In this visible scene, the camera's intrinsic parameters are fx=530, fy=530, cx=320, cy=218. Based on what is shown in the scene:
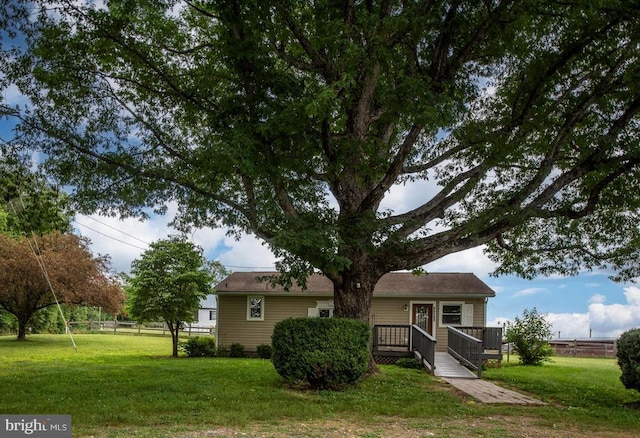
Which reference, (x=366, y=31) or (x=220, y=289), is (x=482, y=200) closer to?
(x=366, y=31)

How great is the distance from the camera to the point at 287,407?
28.3 ft

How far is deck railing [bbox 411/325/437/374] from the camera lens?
48.5ft

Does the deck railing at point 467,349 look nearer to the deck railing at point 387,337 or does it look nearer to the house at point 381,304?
the deck railing at point 387,337

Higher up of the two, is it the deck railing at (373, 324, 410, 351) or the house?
the house

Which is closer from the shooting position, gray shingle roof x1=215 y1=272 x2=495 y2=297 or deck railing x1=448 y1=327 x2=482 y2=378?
deck railing x1=448 y1=327 x2=482 y2=378

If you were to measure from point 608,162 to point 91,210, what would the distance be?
12.4m

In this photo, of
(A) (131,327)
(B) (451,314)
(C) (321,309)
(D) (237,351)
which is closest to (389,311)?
(B) (451,314)

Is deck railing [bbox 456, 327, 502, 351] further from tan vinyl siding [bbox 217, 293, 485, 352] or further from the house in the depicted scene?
tan vinyl siding [bbox 217, 293, 485, 352]

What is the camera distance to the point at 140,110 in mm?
13219

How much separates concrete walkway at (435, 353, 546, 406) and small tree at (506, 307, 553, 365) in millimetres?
5487

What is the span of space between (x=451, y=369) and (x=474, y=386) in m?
3.22

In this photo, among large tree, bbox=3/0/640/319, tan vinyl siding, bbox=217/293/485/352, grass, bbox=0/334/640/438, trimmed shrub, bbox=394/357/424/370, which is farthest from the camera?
tan vinyl siding, bbox=217/293/485/352

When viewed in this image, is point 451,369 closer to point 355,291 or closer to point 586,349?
point 355,291

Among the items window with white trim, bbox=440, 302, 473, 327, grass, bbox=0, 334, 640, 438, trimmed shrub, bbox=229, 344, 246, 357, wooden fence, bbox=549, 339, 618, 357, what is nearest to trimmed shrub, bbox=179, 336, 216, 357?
trimmed shrub, bbox=229, 344, 246, 357
